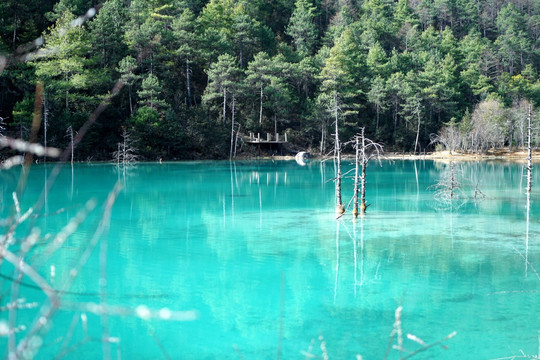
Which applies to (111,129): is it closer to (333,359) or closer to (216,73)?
(216,73)

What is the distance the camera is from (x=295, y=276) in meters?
10.9

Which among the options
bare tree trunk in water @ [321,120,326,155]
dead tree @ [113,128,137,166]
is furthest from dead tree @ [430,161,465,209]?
bare tree trunk in water @ [321,120,326,155]

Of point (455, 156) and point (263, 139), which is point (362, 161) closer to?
point (263, 139)

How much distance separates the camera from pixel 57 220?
17547mm

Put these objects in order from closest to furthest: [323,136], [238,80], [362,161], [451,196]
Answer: [362,161], [451,196], [238,80], [323,136]

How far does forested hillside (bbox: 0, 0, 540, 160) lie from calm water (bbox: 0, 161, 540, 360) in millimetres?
21385

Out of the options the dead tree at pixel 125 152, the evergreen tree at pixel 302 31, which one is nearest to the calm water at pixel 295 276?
the dead tree at pixel 125 152

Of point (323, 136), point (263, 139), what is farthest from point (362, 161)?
point (323, 136)

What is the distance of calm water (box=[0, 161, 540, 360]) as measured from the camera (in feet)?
24.6

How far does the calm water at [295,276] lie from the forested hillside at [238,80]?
2139 centimetres

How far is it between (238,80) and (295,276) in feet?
140

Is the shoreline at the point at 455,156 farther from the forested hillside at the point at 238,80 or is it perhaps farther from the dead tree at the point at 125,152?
the dead tree at the point at 125,152

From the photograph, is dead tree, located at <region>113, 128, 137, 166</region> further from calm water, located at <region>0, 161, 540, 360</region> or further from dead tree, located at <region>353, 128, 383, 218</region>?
dead tree, located at <region>353, 128, 383, 218</region>

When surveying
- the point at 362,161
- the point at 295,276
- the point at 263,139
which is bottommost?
the point at 295,276
